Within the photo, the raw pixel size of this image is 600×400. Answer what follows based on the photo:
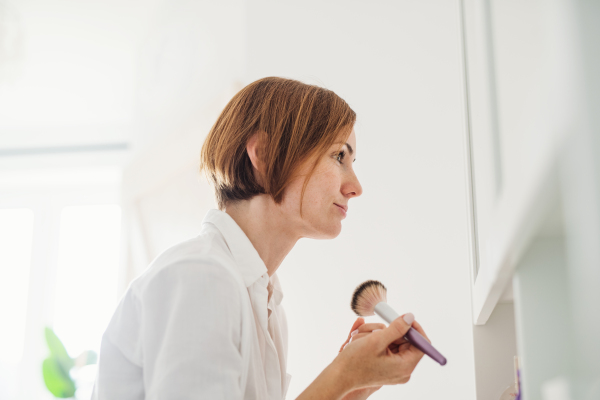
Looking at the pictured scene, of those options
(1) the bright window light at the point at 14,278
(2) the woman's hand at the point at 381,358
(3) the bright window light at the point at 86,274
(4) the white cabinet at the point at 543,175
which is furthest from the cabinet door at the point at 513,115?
(1) the bright window light at the point at 14,278

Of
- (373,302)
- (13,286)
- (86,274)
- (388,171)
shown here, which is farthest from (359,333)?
(13,286)

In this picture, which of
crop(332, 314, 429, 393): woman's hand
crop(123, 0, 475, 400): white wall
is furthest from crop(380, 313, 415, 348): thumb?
crop(123, 0, 475, 400): white wall

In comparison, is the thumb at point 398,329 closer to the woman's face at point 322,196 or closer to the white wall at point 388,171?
the woman's face at point 322,196

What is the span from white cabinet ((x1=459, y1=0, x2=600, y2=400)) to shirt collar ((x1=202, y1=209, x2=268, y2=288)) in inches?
10.7

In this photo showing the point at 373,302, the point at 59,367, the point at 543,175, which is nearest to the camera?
the point at 543,175

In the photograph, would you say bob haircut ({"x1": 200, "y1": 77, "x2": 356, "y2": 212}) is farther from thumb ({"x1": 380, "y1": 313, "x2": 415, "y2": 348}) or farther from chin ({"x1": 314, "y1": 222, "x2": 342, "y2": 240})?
thumb ({"x1": 380, "y1": 313, "x2": 415, "y2": 348})

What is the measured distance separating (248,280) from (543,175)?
1.38ft

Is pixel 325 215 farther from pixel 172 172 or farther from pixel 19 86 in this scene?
pixel 19 86

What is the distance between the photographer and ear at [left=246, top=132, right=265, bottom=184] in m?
0.65

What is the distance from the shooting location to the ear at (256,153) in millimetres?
653

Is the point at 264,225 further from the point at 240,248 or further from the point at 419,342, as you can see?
the point at 419,342

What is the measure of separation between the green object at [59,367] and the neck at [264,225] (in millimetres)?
1678

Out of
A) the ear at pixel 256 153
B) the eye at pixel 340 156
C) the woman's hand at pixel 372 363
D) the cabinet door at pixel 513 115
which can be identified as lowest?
the woman's hand at pixel 372 363

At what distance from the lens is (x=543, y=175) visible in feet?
0.77
